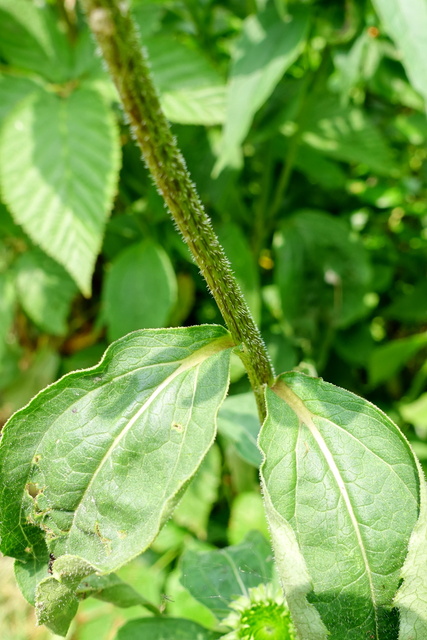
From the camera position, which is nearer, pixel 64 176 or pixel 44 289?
pixel 64 176

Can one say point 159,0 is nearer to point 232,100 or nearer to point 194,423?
point 232,100

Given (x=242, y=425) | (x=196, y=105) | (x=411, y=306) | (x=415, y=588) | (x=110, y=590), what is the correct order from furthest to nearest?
(x=411, y=306)
(x=196, y=105)
(x=242, y=425)
(x=110, y=590)
(x=415, y=588)

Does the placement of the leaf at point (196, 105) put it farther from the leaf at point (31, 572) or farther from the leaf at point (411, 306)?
the leaf at point (31, 572)

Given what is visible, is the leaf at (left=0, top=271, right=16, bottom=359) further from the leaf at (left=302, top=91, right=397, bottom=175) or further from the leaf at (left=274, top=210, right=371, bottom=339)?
the leaf at (left=302, top=91, right=397, bottom=175)

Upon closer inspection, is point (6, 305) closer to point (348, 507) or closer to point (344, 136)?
point (344, 136)

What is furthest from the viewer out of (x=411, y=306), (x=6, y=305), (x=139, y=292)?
(x=411, y=306)

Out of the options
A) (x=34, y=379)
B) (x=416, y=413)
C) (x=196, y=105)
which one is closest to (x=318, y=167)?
(x=196, y=105)
